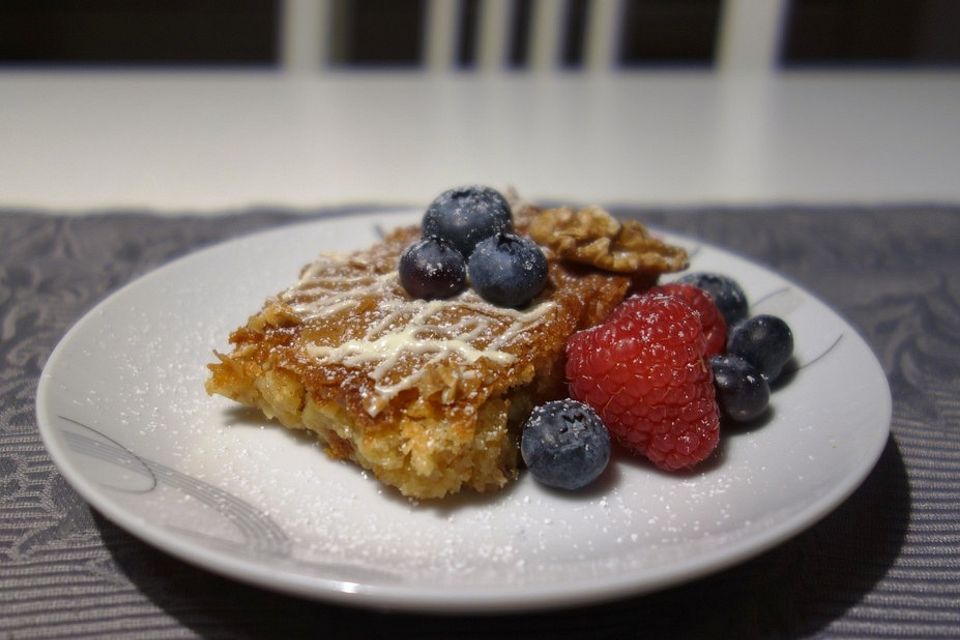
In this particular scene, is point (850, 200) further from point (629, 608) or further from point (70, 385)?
point (70, 385)

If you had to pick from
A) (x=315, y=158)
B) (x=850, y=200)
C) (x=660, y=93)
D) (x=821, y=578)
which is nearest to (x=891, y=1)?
(x=660, y=93)

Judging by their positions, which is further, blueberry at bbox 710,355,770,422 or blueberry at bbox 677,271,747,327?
blueberry at bbox 677,271,747,327

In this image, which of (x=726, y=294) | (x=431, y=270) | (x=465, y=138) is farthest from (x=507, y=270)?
(x=465, y=138)

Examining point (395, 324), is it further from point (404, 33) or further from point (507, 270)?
point (404, 33)

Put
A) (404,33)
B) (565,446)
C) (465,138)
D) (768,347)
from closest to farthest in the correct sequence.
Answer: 1. (565,446)
2. (768,347)
3. (465,138)
4. (404,33)

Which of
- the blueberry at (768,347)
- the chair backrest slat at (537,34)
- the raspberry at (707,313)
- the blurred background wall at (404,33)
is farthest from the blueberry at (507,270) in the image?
the blurred background wall at (404,33)

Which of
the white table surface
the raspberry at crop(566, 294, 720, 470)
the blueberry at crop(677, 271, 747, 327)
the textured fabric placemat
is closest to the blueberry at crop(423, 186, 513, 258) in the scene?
the raspberry at crop(566, 294, 720, 470)

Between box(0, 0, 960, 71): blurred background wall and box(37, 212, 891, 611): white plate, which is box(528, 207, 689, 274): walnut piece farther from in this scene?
box(0, 0, 960, 71): blurred background wall
